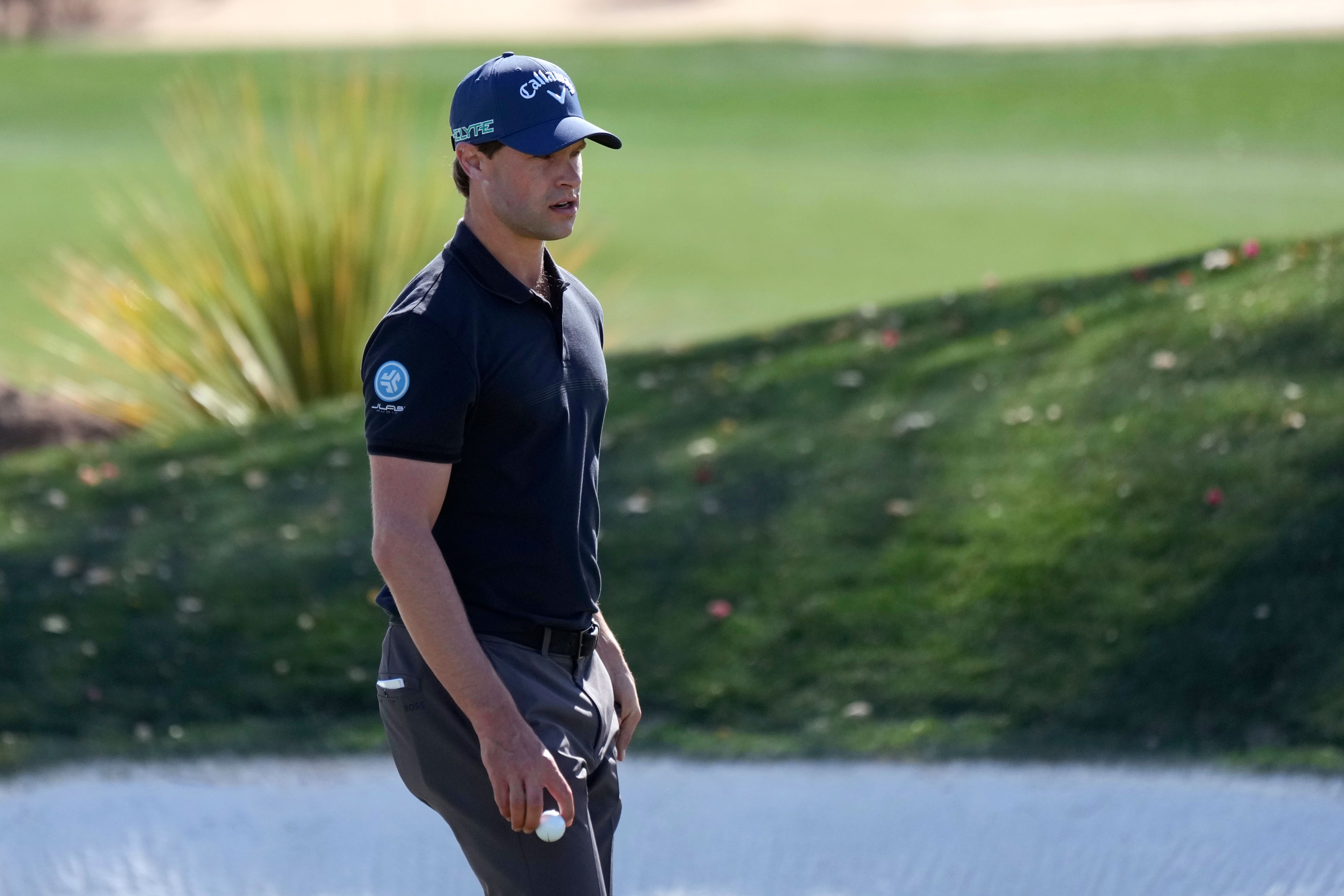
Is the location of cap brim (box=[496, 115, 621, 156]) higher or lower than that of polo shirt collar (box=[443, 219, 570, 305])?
higher

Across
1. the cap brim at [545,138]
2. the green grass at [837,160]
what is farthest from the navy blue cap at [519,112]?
the green grass at [837,160]

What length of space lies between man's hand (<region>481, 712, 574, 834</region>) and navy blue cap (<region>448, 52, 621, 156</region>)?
90cm

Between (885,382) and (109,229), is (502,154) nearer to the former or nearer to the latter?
(885,382)

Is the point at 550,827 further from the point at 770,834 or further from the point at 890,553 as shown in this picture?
the point at 890,553

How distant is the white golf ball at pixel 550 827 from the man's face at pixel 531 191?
2.99 ft

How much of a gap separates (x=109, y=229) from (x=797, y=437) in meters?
8.46

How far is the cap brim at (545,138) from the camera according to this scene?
8.59 feet

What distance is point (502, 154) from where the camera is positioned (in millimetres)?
2666

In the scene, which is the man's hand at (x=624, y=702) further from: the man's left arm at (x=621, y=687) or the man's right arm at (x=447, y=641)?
the man's right arm at (x=447, y=641)

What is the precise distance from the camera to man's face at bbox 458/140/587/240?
2.67 m

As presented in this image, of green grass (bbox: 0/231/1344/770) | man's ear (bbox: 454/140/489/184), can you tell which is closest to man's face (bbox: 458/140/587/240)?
man's ear (bbox: 454/140/489/184)

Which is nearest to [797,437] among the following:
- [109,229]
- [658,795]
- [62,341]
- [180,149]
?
[658,795]

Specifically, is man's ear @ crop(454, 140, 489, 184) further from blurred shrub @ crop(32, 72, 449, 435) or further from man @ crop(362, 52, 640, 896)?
blurred shrub @ crop(32, 72, 449, 435)

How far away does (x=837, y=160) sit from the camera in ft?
53.9
